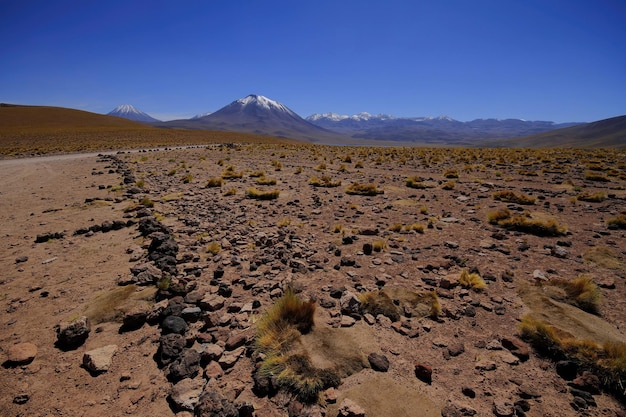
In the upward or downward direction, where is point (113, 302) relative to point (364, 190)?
downward

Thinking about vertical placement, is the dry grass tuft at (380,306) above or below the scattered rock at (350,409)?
above

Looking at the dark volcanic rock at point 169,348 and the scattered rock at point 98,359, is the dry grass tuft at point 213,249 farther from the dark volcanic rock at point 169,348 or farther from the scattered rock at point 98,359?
the scattered rock at point 98,359

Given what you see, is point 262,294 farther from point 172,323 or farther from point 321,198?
point 321,198

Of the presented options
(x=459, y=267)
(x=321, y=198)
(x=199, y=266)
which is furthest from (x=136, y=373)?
(x=321, y=198)

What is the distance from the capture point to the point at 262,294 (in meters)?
4.96

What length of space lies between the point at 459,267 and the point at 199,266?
17.4ft

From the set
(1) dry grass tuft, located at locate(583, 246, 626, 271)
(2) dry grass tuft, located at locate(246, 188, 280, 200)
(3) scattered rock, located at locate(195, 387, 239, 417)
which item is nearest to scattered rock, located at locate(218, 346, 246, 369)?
(3) scattered rock, located at locate(195, 387, 239, 417)

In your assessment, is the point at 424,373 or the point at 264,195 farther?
the point at 264,195

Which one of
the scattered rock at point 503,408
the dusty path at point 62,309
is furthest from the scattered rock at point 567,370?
the dusty path at point 62,309

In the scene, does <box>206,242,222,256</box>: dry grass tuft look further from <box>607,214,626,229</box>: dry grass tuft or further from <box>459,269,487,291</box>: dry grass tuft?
<box>607,214,626,229</box>: dry grass tuft

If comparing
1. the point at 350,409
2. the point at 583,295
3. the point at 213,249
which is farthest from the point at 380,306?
the point at 213,249

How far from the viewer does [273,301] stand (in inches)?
187

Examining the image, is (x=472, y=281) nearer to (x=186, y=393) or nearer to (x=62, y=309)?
(x=186, y=393)

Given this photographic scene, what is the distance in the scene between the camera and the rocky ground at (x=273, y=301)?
10.1 ft
